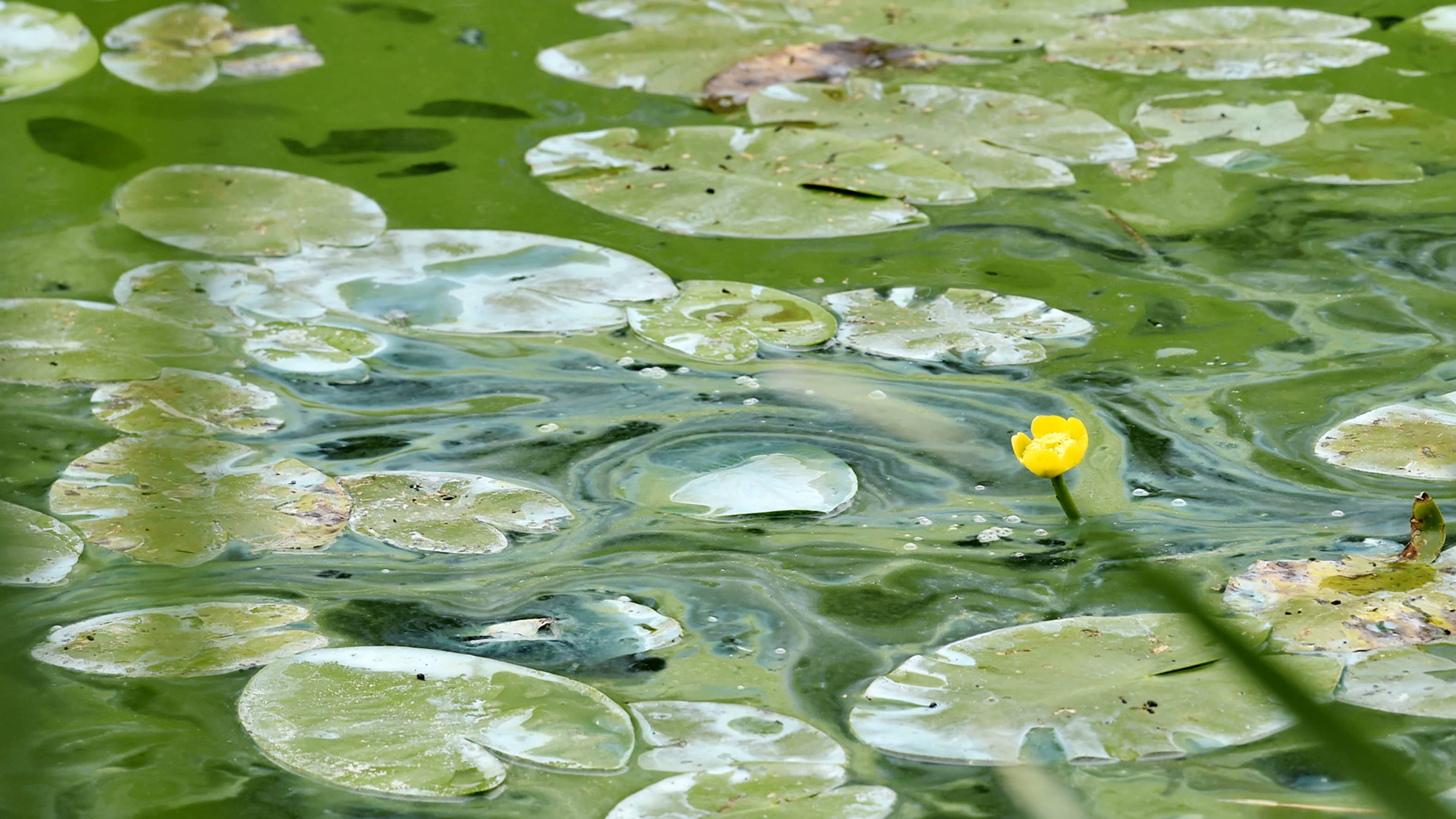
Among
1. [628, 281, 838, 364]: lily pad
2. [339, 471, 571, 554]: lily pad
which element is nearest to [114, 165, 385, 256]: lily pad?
[628, 281, 838, 364]: lily pad

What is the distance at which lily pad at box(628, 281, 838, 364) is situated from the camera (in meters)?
1.77

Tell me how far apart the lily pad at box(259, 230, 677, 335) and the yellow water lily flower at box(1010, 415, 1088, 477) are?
71cm

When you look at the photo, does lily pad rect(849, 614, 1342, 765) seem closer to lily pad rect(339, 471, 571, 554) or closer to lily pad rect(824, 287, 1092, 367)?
lily pad rect(339, 471, 571, 554)

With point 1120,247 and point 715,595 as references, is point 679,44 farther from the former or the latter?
point 715,595

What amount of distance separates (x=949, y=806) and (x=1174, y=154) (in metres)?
1.57

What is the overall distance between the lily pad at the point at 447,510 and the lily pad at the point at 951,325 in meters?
0.52

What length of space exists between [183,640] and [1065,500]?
87 centimetres

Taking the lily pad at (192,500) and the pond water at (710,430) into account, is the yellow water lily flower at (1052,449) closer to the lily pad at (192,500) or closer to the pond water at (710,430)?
the pond water at (710,430)

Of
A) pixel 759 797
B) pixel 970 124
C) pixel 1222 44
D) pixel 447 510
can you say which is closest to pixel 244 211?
pixel 447 510

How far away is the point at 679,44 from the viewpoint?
2.78m

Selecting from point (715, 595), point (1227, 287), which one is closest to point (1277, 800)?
point (715, 595)

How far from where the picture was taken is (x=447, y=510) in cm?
146

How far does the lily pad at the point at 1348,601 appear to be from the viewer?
1119 mm

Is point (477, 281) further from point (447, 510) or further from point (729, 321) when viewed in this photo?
point (447, 510)
